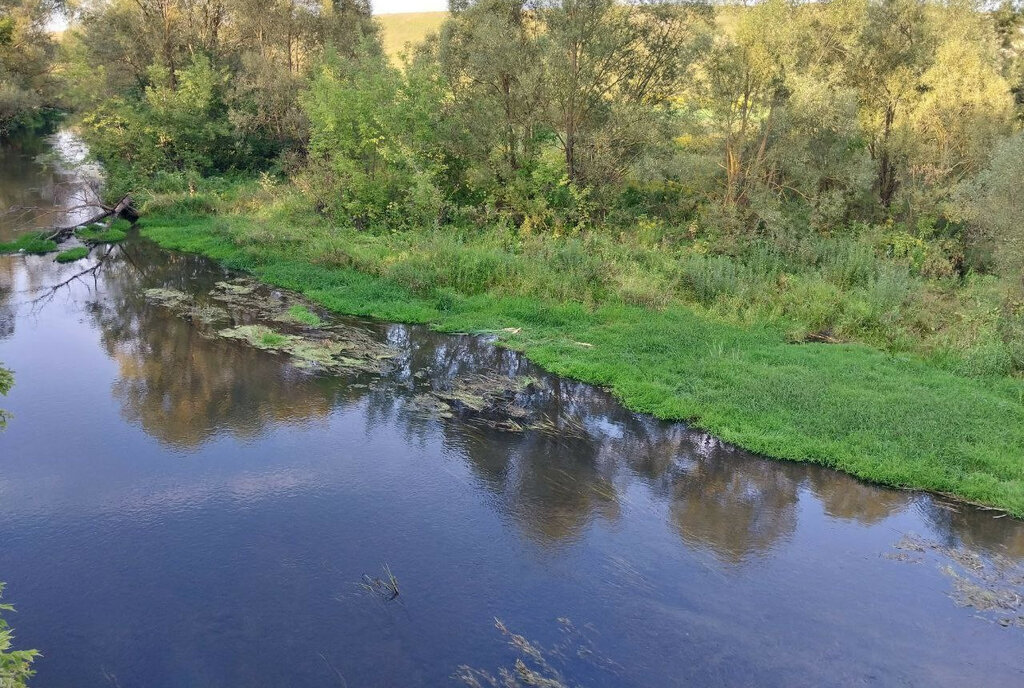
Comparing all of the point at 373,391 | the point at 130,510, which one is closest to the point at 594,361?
the point at 373,391

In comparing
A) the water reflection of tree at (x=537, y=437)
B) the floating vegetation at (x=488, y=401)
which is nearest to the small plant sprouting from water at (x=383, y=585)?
the water reflection of tree at (x=537, y=437)

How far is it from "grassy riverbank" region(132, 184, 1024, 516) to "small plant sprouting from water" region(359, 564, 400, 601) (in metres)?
5.06

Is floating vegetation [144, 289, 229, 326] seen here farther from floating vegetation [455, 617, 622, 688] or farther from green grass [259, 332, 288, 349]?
floating vegetation [455, 617, 622, 688]

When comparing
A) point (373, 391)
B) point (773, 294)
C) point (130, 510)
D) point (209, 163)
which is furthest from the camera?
point (209, 163)

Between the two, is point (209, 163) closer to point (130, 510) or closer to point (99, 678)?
point (130, 510)

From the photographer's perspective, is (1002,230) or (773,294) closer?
(1002,230)

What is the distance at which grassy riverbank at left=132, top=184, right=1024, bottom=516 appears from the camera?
9.69 metres

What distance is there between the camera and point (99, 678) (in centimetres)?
636

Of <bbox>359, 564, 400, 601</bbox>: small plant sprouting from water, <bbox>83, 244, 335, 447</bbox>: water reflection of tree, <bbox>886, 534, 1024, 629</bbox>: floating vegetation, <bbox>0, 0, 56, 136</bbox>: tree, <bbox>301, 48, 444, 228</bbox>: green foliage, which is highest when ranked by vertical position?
<bbox>0, 0, 56, 136</bbox>: tree

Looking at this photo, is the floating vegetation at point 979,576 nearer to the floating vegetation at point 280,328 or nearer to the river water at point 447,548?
the river water at point 447,548

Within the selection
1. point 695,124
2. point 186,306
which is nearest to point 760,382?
point 695,124

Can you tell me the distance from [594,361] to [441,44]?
1244cm

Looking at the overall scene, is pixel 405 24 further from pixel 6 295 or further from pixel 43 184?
pixel 6 295

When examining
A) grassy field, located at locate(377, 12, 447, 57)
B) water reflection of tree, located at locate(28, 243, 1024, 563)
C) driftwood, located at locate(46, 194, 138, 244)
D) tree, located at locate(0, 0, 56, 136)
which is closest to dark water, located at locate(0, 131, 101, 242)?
driftwood, located at locate(46, 194, 138, 244)
